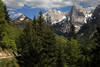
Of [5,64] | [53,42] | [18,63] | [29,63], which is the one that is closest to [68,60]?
[53,42]

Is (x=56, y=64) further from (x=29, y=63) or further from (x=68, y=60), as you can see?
(x=29, y=63)

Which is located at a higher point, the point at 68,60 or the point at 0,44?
the point at 0,44

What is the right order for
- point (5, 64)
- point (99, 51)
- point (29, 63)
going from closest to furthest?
point (99, 51) → point (5, 64) → point (29, 63)

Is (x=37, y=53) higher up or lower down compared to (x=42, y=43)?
lower down

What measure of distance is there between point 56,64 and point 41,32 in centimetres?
869

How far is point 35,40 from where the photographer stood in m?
30.2

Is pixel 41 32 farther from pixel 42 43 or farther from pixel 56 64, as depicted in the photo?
pixel 56 64

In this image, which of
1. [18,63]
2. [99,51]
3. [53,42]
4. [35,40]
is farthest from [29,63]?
[99,51]

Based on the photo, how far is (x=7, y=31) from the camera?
30094mm

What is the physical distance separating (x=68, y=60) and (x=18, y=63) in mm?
12890

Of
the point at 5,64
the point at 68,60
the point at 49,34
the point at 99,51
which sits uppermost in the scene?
the point at 49,34

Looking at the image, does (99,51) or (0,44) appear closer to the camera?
(99,51)

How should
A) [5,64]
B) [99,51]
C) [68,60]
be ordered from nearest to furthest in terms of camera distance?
[99,51]
[5,64]
[68,60]

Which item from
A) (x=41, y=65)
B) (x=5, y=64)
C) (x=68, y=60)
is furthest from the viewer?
(x=68, y=60)
